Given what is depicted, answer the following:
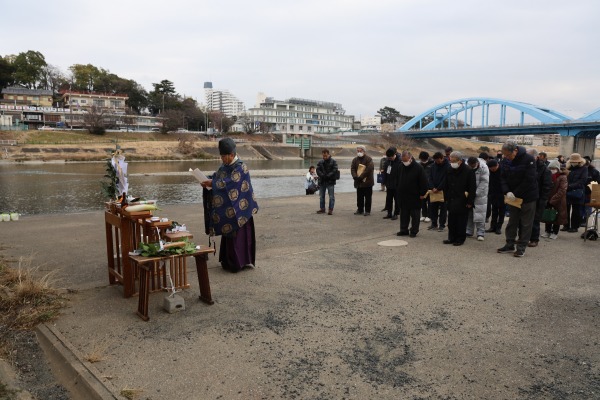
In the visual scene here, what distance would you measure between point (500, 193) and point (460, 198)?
1479mm

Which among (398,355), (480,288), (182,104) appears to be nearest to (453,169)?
(480,288)

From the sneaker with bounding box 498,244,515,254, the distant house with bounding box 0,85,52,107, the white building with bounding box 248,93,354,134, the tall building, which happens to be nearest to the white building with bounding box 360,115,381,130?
the white building with bounding box 248,93,354,134

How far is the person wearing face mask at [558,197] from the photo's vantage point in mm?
8109

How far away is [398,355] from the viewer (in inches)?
139

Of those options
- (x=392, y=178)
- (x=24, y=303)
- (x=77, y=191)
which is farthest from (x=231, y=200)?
(x=77, y=191)

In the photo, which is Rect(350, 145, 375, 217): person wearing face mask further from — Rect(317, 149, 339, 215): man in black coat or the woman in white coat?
the woman in white coat

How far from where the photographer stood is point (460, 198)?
24.6 feet

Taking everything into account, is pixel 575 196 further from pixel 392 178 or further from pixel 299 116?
pixel 299 116

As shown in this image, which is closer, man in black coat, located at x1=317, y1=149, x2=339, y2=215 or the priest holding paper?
the priest holding paper

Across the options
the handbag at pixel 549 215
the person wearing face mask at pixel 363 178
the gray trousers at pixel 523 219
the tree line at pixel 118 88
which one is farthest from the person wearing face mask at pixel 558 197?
the tree line at pixel 118 88

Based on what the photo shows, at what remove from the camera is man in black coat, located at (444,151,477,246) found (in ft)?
24.6

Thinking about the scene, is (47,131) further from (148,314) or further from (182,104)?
(148,314)

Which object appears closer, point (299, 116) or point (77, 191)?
point (77, 191)

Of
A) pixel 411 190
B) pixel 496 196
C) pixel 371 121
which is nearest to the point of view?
pixel 411 190
